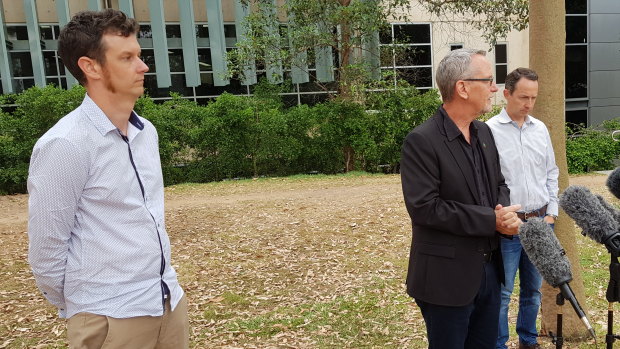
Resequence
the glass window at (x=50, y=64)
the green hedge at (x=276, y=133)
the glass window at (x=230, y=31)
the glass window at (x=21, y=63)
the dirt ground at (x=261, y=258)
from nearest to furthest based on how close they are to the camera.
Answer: the dirt ground at (x=261, y=258)
the green hedge at (x=276, y=133)
the glass window at (x=21, y=63)
the glass window at (x=50, y=64)
the glass window at (x=230, y=31)

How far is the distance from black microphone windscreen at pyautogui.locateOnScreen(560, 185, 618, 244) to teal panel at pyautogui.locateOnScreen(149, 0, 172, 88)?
21259 millimetres

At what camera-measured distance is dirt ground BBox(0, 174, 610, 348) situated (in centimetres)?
531

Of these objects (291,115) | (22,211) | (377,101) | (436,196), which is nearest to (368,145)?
(377,101)

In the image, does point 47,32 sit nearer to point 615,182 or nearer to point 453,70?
point 453,70

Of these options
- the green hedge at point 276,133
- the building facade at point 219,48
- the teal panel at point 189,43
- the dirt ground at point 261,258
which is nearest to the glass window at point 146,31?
the building facade at point 219,48

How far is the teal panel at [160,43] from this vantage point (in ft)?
71.5

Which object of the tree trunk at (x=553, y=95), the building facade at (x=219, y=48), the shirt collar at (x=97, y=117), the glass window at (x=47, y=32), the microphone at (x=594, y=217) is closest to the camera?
the shirt collar at (x=97, y=117)

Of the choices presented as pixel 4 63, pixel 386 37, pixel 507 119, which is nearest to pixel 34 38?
pixel 4 63

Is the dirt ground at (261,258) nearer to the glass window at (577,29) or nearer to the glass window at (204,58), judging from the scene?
the glass window at (204,58)

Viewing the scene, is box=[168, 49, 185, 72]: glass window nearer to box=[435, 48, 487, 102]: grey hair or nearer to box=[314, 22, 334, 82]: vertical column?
box=[314, 22, 334, 82]: vertical column

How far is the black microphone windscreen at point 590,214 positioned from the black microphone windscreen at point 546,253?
160mm

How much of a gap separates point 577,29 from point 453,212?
2850 cm

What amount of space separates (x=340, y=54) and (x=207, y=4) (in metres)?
8.72

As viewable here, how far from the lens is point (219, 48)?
73.9 feet
